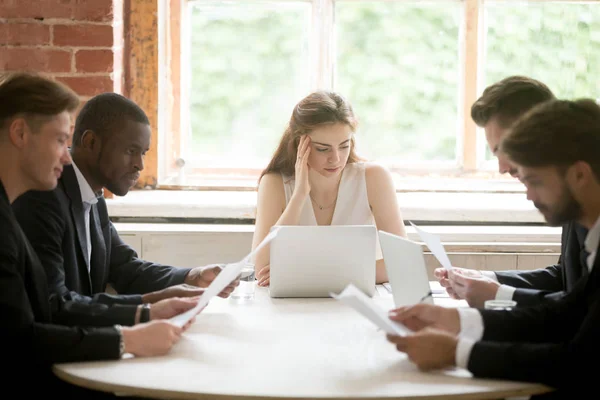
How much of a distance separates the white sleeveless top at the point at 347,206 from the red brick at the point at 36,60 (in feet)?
3.46

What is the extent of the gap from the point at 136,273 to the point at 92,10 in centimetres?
128

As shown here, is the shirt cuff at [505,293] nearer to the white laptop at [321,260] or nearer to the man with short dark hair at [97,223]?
the white laptop at [321,260]

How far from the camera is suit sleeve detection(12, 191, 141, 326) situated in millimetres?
1985

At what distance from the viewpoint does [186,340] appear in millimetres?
1897

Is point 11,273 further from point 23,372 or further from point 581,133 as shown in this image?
point 581,133

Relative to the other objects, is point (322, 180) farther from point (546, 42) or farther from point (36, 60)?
point (546, 42)

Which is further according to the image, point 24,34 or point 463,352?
point 24,34

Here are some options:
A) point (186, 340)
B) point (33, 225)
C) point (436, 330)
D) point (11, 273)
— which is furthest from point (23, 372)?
point (436, 330)

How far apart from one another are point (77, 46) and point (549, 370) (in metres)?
2.41

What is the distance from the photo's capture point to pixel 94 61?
3.34 meters

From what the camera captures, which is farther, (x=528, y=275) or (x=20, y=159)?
(x=528, y=275)

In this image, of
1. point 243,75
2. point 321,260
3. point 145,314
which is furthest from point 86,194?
point 243,75

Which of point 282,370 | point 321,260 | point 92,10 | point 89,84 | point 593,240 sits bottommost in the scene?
point 282,370

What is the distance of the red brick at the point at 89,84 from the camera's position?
3338mm
